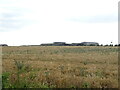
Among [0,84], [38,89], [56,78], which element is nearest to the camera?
[38,89]

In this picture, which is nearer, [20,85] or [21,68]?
[20,85]

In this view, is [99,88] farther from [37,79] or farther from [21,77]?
[21,77]

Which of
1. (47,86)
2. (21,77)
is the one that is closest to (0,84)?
(21,77)

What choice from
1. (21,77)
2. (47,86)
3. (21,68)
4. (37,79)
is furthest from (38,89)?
(21,68)

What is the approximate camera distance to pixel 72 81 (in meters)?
9.29

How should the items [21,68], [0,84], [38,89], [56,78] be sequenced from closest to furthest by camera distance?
[38,89] → [0,84] → [56,78] → [21,68]

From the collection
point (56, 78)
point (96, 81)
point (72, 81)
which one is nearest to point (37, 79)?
point (56, 78)

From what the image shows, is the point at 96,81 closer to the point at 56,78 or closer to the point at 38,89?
the point at 56,78

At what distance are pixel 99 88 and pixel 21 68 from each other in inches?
227

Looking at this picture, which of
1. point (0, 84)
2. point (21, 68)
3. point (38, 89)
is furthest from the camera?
point (21, 68)

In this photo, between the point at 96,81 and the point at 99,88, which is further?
the point at 96,81

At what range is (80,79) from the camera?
959 cm

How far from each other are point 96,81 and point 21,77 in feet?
11.0

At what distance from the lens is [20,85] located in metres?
8.80
